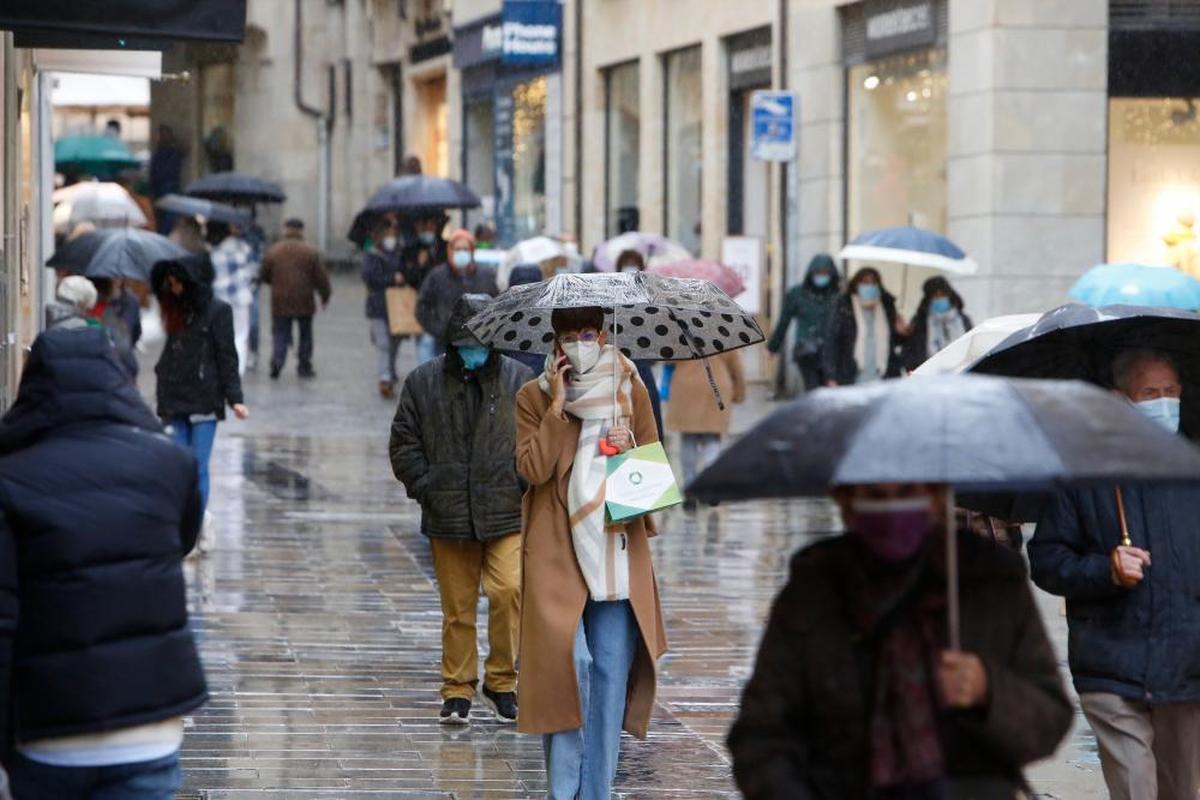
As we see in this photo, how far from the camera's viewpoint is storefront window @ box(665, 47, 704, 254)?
30000 millimetres

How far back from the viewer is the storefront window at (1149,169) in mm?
21828

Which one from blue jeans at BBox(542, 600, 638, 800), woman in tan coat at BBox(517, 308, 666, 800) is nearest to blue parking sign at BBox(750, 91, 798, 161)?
woman in tan coat at BBox(517, 308, 666, 800)

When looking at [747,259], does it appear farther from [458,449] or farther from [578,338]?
[578,338]

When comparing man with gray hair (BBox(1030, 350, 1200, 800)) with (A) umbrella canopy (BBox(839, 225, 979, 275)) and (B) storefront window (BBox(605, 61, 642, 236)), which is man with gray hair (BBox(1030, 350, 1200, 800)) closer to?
(A) umbrella canopy (BBox(839, 225, 979, 275))

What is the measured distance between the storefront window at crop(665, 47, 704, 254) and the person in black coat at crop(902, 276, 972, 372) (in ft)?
35.4

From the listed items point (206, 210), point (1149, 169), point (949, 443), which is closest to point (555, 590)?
point (949, 443)

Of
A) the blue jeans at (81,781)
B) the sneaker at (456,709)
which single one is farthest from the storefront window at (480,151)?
the blue jeans at (81,781)

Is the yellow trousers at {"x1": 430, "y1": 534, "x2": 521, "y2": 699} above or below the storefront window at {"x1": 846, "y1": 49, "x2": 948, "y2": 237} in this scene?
below

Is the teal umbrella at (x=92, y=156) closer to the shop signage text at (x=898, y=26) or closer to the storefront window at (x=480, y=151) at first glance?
the storefront window at (x=480, y=151)

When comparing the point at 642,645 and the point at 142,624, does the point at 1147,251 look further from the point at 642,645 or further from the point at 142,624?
the point at 142,624

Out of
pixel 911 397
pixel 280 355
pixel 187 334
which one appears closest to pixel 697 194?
pixel 280 355

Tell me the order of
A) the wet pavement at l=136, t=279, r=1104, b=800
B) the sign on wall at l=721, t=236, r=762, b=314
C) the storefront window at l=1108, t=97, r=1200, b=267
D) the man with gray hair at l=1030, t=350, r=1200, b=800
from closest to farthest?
the man with gray hair at l=1030, t=350, r=1200, b=800
the wet pavement at l=136, t=279, r=1104, b=800
the storefront window at l=1108, t=97, r=1200, b=267
the sign on wall at l=721, t=236, r=762, b=314

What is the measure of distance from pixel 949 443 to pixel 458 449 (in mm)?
5839

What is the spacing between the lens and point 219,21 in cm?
1031
